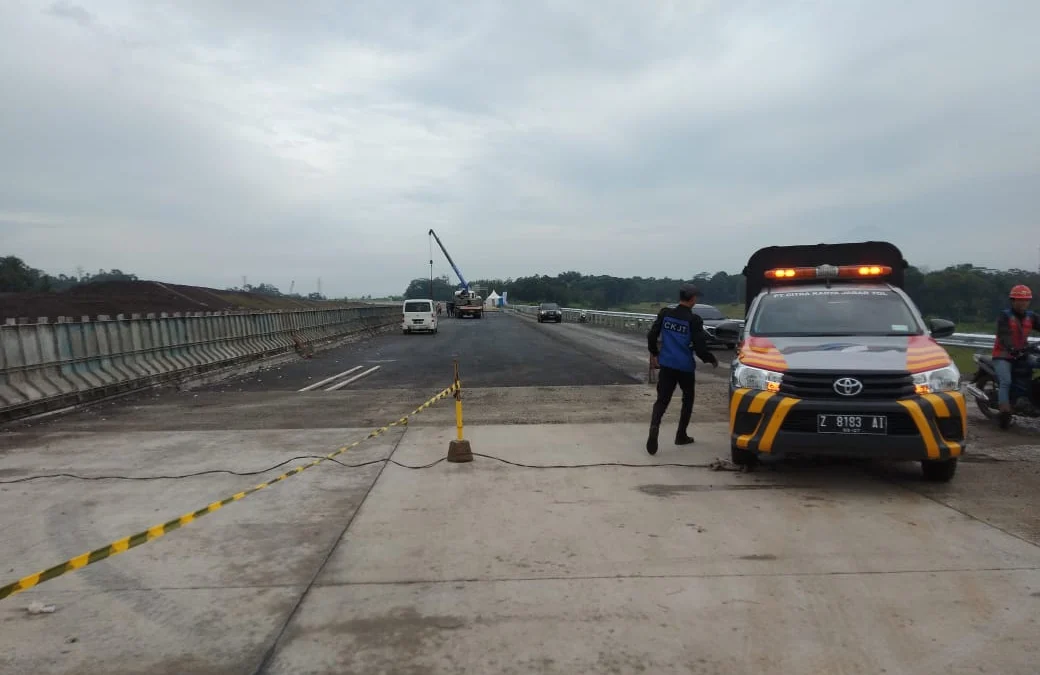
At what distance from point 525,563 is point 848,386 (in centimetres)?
320

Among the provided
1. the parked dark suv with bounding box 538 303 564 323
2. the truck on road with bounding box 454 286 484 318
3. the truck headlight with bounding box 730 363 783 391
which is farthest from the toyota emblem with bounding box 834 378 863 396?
the truck on road with bounding box 454 286 484 318

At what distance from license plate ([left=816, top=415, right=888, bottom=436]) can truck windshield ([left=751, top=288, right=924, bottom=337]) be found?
4.42ft

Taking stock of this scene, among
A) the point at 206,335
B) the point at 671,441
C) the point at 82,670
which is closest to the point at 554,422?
the point at 671,441

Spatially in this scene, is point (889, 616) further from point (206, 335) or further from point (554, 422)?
point (206, 335)

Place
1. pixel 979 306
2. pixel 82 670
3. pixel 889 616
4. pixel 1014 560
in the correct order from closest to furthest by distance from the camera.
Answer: pixel 82 670
pixel 889 616
pixel 1014 560
pixel 979 306

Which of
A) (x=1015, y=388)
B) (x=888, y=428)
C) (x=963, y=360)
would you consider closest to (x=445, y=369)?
(x=1015, y=388)

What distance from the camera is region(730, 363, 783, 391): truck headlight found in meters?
Answer: 6.15

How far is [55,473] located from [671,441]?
22.4ft

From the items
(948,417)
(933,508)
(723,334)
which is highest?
(723,334)

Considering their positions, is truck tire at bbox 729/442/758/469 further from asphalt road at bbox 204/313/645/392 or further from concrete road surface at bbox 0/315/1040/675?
asphalt road at bbox 204/313/645/392

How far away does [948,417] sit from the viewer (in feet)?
18.9

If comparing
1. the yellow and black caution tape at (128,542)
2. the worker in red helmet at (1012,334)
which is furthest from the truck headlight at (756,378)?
→ the worker in red helmet at (1012,334)

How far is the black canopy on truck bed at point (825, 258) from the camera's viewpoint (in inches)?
366

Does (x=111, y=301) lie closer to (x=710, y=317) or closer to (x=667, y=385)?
(x=710, y=317)
